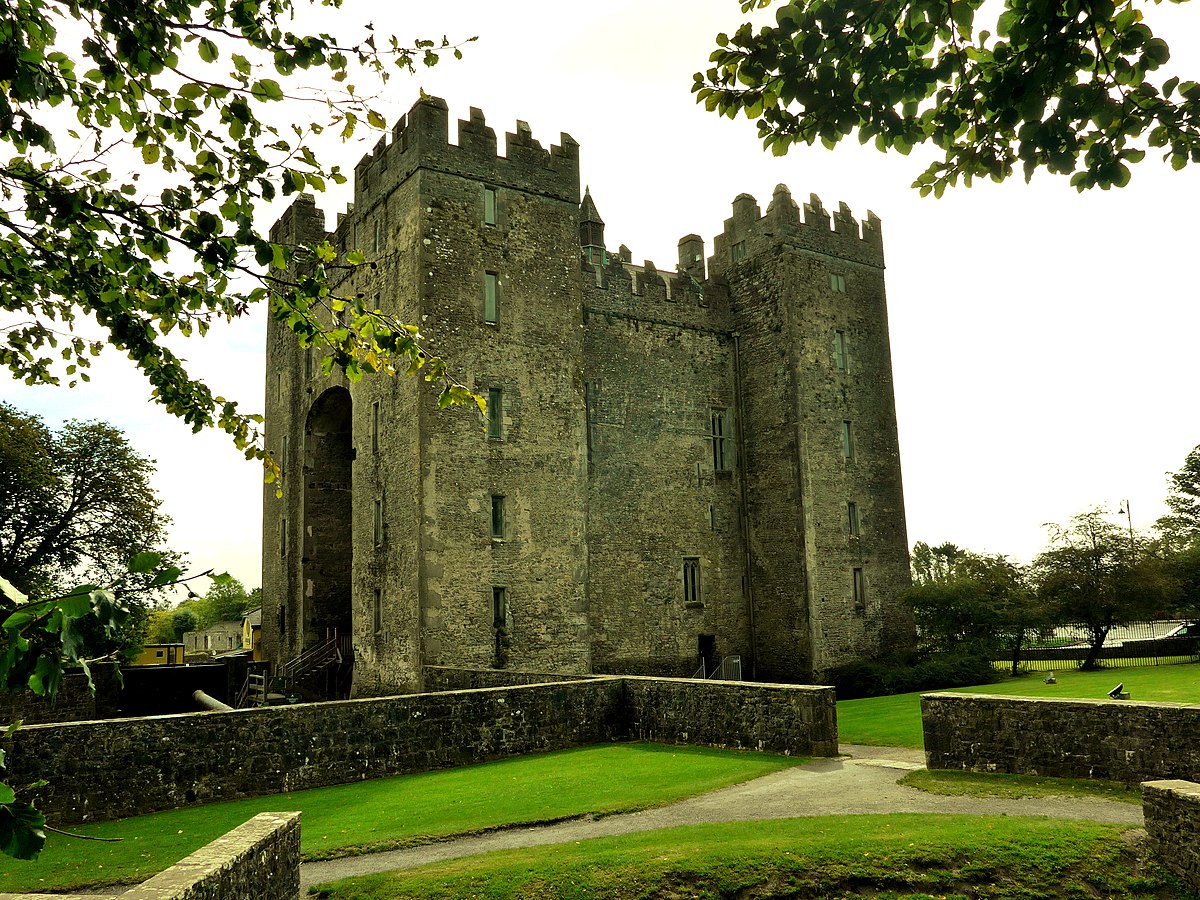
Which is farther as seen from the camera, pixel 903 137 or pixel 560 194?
pixel 560 194

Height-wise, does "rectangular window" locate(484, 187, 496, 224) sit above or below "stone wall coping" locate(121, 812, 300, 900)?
above

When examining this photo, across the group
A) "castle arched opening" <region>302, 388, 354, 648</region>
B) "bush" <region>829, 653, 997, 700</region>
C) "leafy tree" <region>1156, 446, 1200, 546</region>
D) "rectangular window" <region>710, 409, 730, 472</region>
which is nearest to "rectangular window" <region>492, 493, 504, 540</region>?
"castle arched opening" <region>302, 388, 354, 648</region>

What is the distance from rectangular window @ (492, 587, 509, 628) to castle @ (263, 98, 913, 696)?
0.06m

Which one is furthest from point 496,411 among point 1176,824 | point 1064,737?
point 1176,824

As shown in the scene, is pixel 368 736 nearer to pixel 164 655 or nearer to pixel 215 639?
pixel 164 655

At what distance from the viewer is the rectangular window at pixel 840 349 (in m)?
30.5

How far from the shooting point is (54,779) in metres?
10.5

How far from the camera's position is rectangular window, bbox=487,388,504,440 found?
2391 centimetres

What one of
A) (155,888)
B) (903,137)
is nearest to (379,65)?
(903,137)

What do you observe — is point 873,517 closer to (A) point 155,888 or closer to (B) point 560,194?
(B) point 560,194

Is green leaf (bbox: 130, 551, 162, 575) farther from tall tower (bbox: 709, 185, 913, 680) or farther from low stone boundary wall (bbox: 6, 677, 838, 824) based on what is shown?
tall tower (bbox: 709, 185, 913, 680)

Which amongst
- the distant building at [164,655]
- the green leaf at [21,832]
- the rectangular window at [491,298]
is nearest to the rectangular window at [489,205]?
the rectangular window at [491,298]

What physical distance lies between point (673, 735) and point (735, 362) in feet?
62.0

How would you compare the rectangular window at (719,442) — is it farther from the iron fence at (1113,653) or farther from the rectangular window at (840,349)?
the iron fence at (1113,653)
